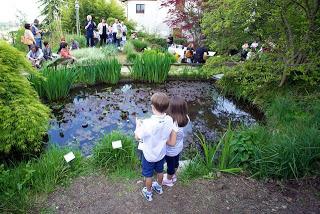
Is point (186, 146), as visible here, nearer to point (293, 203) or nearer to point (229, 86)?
point (293, 203)

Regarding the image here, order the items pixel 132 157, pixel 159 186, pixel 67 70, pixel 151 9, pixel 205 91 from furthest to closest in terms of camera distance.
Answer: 1. pixel 151 9
2. pixel 205 91
3. pixel 67 70
4. pixel 132 157
5. pixel 159 186

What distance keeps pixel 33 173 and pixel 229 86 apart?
622cm

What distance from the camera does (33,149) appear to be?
4.39 m

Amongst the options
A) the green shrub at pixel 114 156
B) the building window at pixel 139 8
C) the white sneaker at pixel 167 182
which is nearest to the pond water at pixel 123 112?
the green shrub at pixel 114 156

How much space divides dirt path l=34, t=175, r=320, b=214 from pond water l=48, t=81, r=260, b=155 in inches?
61.5

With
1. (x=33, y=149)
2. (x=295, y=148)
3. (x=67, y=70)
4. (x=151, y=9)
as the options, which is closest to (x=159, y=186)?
(x=295, y=148)

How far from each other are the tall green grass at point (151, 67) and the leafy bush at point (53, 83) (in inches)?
89.0

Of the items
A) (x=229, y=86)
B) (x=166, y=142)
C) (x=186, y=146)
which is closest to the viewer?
(x=166, y=142)

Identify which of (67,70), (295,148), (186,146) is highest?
(67,70)

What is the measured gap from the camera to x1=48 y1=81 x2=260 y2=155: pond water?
223 inches

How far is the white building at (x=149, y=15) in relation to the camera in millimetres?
22750

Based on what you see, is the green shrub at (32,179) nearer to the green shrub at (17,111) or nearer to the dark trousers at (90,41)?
the green shrub at (17,111)

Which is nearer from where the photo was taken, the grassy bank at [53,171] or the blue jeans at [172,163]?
the grassy bank at [53,171]

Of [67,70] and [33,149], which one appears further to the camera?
[67,70]
